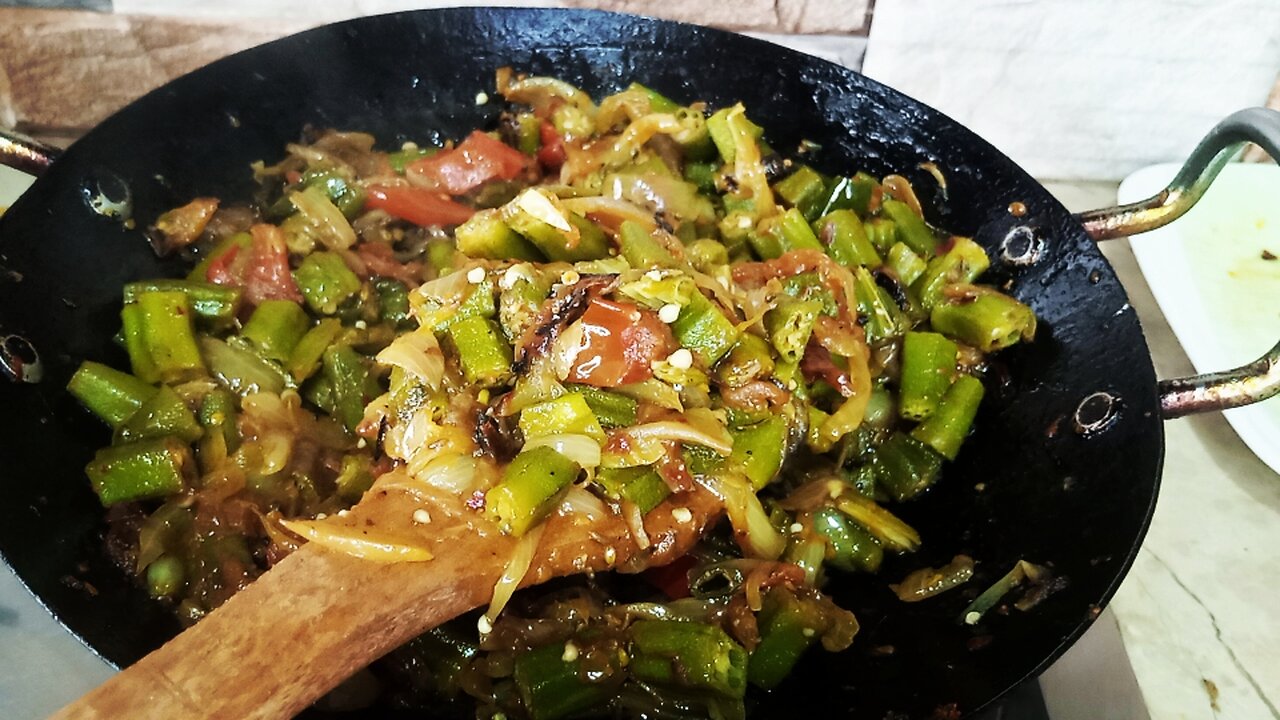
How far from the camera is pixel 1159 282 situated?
2.24 meters

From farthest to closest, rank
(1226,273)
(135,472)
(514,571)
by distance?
1. (1226,273)
2. (135,472)
3. (514,571)

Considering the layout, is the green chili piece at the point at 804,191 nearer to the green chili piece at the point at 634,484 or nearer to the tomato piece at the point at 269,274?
the green chili piece at the point at 634,484

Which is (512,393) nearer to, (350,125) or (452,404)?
(452,404)

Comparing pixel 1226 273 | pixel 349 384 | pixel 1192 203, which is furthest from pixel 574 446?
pixel 1226 273

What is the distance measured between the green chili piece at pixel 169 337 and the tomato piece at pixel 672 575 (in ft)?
2.94

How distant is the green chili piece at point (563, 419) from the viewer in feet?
4.28

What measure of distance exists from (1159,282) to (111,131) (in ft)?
8.05

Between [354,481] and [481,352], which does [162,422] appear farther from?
[481,352]

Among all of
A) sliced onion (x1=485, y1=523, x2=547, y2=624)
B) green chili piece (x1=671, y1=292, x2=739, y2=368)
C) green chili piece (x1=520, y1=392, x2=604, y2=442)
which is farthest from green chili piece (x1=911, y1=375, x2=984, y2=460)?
sliced onion (x1=485, y1=523, x2=547, y2=624)

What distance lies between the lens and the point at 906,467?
5.26 feet

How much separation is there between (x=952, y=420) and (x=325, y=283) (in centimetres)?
125

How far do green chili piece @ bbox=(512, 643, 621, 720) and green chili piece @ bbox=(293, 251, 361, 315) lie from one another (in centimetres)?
83

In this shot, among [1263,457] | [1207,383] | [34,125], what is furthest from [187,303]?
[1263,457]

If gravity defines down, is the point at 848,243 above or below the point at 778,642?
above
